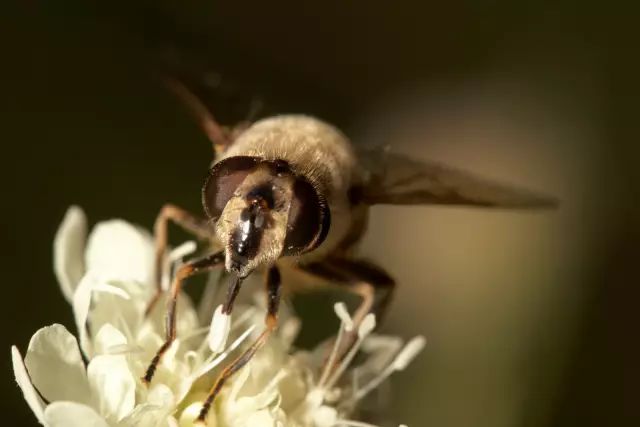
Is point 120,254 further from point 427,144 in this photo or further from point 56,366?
point 427,144

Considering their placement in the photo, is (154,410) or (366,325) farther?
(366,325)

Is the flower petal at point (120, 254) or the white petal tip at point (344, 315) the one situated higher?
the flower petal at point (120, 254)

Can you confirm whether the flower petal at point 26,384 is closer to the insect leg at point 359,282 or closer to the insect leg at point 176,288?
the insect leg at point 176,288

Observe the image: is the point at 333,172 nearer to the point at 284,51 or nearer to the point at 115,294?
the point at 115,294

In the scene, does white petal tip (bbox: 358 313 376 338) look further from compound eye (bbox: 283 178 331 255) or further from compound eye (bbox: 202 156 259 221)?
compound eye (bbox: 202 156 259 221)

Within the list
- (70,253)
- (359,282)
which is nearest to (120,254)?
(70,253)

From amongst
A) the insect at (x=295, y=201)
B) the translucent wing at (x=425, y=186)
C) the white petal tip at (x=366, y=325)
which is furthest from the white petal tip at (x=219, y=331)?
the translucent wing at (x=425, y=186)

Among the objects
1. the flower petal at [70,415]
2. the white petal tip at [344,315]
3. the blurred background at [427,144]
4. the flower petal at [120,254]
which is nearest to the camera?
the flower petal at [70,415]

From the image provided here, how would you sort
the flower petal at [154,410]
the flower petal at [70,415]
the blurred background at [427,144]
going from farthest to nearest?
1. the blurred background at [427,144]
2. the flower petal at [154,410]
3. the flower petal at [70,415]
